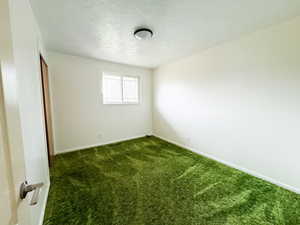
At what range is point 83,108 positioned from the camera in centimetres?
336

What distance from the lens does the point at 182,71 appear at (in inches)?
135

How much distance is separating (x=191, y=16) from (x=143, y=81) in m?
2.76

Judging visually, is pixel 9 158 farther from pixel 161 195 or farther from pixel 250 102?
pixel 250 102

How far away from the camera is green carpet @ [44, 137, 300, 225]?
145cm

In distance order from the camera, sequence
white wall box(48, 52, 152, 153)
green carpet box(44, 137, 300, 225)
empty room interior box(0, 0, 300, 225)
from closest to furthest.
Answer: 1. empty room interior box(0, 0, 300, 225)
2. green carpet box(44, 137, 300, 225)
3. white wall box(48, 52, 152, 153)

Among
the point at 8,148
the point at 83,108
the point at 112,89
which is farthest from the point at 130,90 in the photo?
the point at 8,148

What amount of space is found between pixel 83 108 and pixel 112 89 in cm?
99

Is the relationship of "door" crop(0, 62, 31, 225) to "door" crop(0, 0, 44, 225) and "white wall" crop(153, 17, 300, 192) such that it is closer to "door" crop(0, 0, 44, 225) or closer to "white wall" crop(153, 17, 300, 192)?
"door" crop(0, 0, 44, 225)

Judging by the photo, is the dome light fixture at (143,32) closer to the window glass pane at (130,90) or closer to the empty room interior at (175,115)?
the empty room interior at (175,115)

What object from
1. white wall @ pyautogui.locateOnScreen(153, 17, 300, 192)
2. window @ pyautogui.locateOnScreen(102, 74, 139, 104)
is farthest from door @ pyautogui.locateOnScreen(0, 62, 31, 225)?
window @ pyautogui.locateOnScreen(102, 74, 139, 104)

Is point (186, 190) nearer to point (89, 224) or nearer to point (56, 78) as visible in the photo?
point (89, 224)

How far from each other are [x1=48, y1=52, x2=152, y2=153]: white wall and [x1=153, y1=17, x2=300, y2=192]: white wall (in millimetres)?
1881

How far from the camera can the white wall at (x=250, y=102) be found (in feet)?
6.06

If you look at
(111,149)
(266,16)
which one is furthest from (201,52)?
(111,149)
